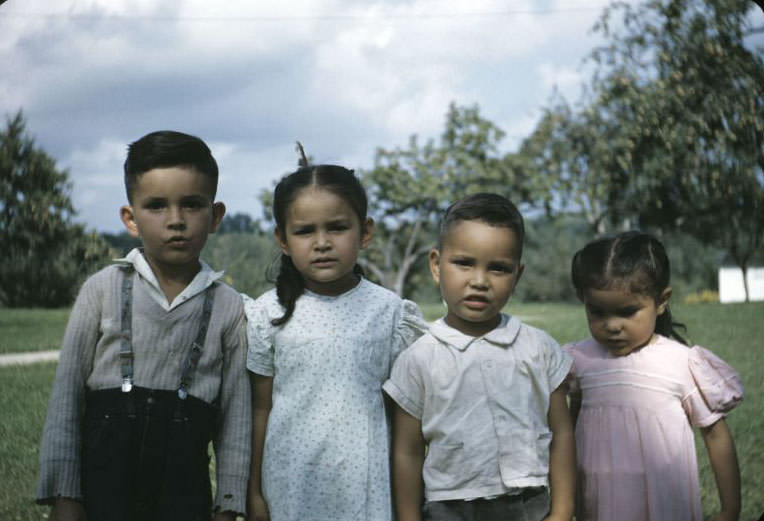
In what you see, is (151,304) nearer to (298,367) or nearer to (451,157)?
(298,367)

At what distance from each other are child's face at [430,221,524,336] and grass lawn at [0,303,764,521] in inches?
93.6

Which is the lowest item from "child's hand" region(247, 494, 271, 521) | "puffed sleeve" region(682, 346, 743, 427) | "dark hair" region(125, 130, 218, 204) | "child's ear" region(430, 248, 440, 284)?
"child's hand" region(247, 494, 271, 521)

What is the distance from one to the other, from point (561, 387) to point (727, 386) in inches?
20.9

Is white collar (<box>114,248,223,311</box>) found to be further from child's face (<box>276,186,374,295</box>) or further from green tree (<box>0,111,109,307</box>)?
green tree (<box>0,111,109,307</box>)

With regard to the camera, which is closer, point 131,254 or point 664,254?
point 131,254

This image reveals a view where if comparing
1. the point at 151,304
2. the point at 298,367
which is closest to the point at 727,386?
the point at 298,367

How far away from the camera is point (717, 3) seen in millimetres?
13281

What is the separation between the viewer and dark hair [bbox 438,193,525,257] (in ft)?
7.39

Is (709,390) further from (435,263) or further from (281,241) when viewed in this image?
(281,241)

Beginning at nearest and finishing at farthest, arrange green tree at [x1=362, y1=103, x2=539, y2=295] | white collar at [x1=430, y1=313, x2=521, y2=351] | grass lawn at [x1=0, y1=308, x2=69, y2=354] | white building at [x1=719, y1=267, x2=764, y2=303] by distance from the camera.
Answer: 1. white collar at [x1=430, y1=313, x2=521, y2=351]
2. grass lawn at [x1=0, y1=308, x2=69, y2=354]
3. green tree at [x1=362, y1=103, x2=539, y2=295]
4. white building at [x1=719, y1=267, x2=764, y2=303]

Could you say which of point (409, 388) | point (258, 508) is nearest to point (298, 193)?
point (409, 388)

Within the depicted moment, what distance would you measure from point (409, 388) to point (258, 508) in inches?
23.5

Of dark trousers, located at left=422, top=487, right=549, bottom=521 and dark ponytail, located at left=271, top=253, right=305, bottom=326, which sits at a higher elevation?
dark ponytail, located at left=271, top=253, right=305, bottom=326

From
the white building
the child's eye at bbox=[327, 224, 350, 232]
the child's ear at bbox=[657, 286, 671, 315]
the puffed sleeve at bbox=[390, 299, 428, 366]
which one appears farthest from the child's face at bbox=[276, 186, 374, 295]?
the white building
